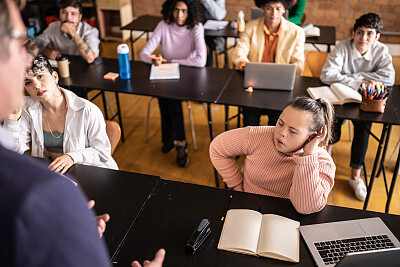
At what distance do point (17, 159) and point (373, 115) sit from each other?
2115mm

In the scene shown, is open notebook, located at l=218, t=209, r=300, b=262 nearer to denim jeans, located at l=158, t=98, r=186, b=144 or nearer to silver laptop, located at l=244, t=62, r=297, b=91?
silver laptop, located at l=244, t=62, r=297, b=91

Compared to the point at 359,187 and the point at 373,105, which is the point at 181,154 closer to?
the point at 359,187

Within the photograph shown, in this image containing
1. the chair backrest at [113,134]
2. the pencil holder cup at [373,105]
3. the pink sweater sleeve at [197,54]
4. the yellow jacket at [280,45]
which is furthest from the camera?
the pink sweater sleeve at [197,54]

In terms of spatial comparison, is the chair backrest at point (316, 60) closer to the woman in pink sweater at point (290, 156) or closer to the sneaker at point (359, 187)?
the sneaker at point (359, 187)

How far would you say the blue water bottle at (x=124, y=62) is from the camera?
108 inches

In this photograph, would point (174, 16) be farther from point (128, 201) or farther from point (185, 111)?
point (128, 201)

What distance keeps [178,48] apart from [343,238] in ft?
7.49

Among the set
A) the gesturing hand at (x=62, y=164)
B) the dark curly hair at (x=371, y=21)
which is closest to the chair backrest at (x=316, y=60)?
the dark curly hair at (x=371, y=21)

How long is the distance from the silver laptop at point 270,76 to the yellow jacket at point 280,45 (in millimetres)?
454

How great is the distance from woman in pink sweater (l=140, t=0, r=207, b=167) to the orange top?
1.58 ft

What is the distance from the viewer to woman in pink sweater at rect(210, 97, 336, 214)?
4.99 feet

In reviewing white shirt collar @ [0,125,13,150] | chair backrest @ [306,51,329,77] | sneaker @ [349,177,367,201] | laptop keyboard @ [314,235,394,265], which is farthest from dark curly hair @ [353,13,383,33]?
white shirt collar @ [0,125,13,150]

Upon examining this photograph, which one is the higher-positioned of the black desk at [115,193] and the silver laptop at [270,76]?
the silver laptop at [270,76]

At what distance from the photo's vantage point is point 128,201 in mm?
1553
